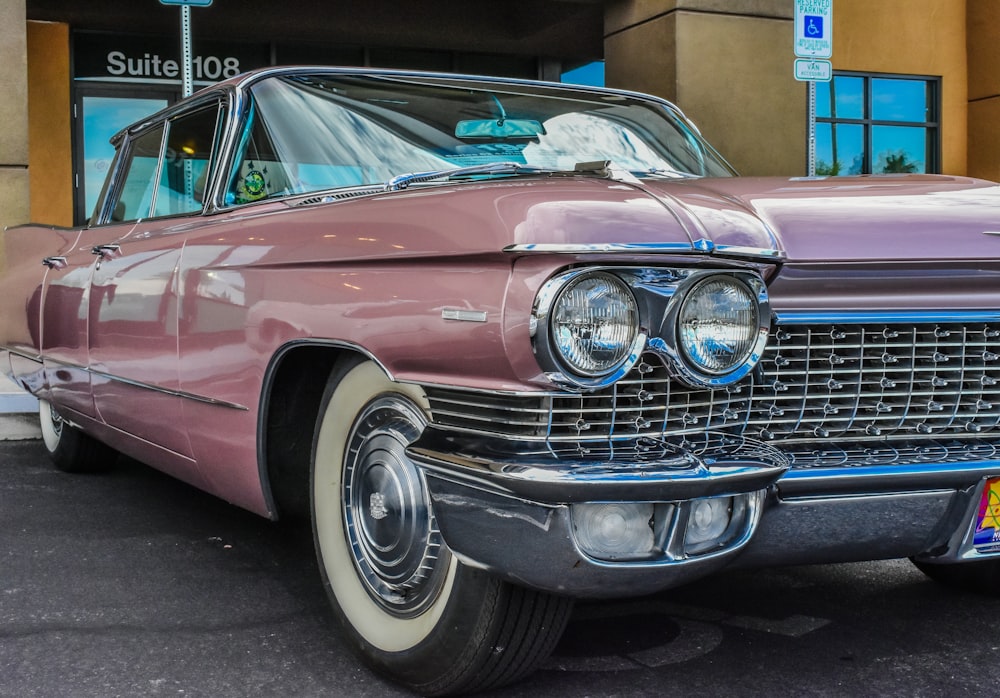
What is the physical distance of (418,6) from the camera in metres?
12.2

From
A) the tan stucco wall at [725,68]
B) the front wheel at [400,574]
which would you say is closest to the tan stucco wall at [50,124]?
the tan stucco wall at [725,68]

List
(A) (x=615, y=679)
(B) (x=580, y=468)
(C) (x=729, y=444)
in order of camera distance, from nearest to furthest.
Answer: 1. (B) (x=580, y=468)
2. (C) (x=729, y=444)
3. (A) (x=615, y=679)

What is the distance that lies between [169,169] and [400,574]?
2152 millimetres

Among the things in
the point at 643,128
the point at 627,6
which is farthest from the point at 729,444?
the point at 627,6

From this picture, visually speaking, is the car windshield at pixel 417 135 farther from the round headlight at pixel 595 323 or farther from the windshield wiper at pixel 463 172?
the round headlight at pixel 595 323

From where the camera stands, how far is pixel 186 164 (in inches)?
157

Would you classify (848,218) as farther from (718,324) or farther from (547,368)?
(547,368)

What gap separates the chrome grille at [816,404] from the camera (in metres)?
2.17

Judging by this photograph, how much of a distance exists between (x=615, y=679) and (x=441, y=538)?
59 cm

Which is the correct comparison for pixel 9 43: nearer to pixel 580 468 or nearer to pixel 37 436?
pixel 37 436

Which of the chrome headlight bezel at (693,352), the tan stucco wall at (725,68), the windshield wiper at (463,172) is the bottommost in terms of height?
the chrome headlight bezel at (693,352)

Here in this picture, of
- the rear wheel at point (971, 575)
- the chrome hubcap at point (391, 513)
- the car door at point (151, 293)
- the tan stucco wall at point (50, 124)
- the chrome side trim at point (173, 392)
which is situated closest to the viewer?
the chrome hubcap at point (391, 513)

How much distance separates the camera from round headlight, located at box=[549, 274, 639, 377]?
212 cm

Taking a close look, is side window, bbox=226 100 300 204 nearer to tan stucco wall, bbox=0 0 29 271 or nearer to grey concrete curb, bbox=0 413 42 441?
grey concrete curb, bbox=0 413 42 441
